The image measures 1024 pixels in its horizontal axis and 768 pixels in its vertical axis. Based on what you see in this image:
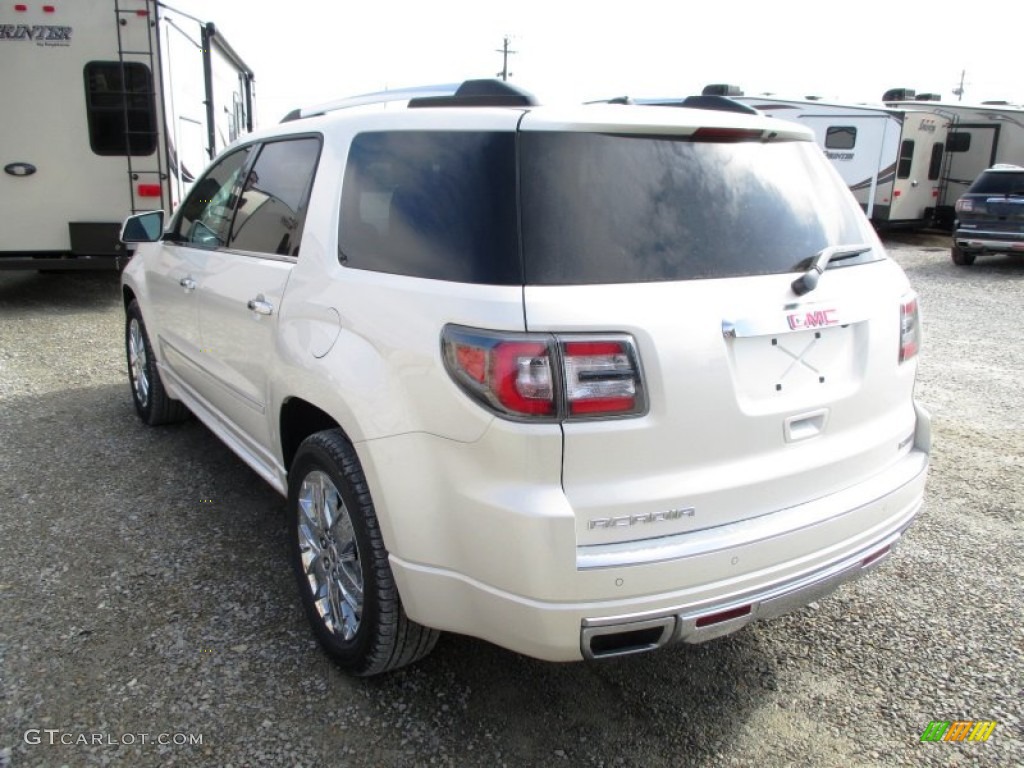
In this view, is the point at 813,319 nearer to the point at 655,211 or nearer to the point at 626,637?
the point at 655,211

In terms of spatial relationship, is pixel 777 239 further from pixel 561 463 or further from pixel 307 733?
pixel 307 733

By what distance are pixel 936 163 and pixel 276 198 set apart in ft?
66.0

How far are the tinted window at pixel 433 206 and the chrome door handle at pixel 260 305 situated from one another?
1.73 ft

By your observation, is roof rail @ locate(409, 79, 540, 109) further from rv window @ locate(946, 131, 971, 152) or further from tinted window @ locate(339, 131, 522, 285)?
rv window @ locate(946, 131, 971, 152)

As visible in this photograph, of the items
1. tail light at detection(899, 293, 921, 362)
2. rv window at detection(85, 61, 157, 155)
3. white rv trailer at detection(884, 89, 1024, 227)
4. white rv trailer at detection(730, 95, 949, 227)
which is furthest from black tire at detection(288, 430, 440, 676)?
white rv trailer at detection(884, 89, 1024, 227)

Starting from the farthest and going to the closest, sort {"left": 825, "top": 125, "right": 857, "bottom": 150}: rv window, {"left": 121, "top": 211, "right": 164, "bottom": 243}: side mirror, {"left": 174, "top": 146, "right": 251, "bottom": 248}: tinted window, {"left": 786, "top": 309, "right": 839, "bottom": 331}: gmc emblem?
{"left": 825, "top": 125, "right": 857, "bottom": 150}: rv window < {"left": 121, "top": 211, "right": 164, "bottom": 243}: side mirror < {"left": 174, "top": 146, "right": 251, "bottom": 248}: tinted window < {"left": 786, "top": 309, "right": 839, "bottom": 331}: gmc emblem

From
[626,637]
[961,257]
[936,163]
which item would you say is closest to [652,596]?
[626,637]

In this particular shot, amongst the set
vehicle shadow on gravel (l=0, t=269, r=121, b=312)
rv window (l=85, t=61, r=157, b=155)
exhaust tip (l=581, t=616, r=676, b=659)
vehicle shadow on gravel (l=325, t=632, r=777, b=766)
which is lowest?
vehicle shadow on gravel (l=325, t=632, r=777, b=766)

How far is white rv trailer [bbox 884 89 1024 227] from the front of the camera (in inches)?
758

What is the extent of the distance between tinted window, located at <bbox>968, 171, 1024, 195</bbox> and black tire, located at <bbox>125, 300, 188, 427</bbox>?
45.7ft

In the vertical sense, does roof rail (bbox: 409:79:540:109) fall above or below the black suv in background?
above

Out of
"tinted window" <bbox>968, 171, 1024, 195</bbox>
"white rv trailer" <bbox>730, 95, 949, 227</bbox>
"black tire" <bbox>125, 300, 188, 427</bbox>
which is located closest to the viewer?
"black tire" <bbox>125, 300, 188, 427</bbox>

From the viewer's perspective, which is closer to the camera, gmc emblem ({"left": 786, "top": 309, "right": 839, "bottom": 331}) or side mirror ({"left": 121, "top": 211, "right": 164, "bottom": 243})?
gmc emblem ({"left": 786, "top": 309, "right": 839, "bottom": 331})

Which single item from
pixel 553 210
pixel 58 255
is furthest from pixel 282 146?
pixel 58 255
